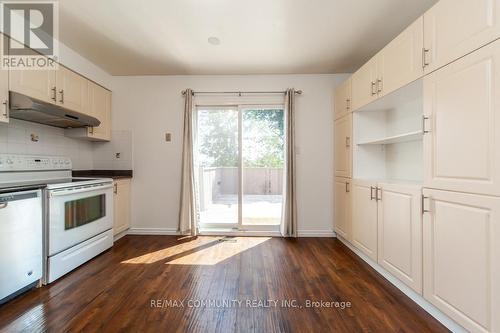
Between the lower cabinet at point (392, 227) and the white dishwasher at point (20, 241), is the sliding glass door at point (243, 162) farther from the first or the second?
the white dishwasher at point (20, 241)

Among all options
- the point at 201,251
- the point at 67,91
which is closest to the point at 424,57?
the point at 201,251

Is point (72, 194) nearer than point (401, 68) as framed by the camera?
No

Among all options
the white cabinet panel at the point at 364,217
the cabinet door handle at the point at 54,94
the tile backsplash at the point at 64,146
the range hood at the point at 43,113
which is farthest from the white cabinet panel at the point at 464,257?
the tile backsplash at the point at 64,146

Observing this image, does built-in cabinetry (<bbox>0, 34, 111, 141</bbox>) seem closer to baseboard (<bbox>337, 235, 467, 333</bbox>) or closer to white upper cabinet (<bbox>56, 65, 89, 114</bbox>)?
white upper cabinet (<bbox>56, 65, 89, 114</bbox>)

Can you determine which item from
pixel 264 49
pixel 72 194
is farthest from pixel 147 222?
pixel 264 49

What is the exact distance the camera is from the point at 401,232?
189 cm

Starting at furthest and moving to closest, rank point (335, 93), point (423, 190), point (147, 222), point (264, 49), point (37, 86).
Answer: point (147, 222), point (335, 93), point (264, 49), point (37, 86), point (423, 190)

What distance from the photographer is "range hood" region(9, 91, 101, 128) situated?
1.97 metres

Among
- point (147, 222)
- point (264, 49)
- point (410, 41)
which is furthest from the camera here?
point (147, 222)

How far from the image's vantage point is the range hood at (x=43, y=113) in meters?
1.97

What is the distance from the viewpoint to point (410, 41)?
177cm

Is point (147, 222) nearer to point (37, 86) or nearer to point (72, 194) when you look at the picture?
point (72, 194)

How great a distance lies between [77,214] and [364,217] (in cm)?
304

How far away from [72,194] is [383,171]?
345cm
